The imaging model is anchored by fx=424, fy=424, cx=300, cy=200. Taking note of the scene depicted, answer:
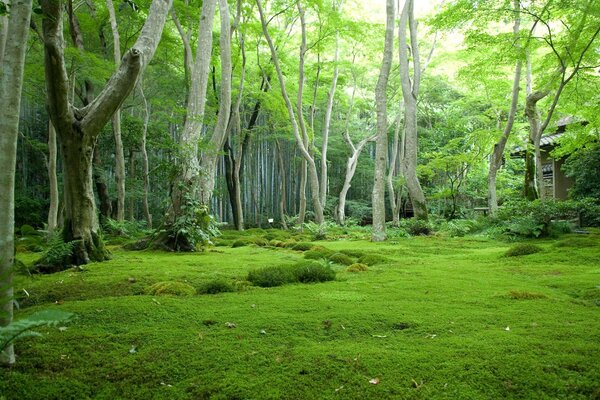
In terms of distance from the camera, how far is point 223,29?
30.8 ft

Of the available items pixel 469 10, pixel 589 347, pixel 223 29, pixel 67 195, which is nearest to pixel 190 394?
pixel 589 347

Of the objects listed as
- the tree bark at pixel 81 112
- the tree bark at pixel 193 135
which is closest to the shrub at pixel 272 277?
the tree bark at pixel 81 112

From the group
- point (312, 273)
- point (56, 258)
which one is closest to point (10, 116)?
point (56, 258)

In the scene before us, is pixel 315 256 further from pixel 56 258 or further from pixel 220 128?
pixel 220 128

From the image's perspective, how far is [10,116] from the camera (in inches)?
84.0

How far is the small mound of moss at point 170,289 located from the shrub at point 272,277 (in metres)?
0.68

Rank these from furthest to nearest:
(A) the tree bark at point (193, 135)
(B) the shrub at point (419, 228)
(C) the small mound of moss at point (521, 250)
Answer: (B) the shrub at point (419, 228) → (A) the tree bark at point (193, 135) → (C) the small mound of moss at point (521, 250)

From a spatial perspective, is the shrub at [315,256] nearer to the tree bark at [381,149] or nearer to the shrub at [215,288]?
the shrub at [215,288]

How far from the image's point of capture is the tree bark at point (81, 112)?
420 cm

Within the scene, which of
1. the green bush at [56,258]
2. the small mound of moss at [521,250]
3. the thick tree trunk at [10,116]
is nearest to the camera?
the thick tree trunk at [10,116]

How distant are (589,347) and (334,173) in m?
22.7

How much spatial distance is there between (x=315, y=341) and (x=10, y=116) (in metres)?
2.02

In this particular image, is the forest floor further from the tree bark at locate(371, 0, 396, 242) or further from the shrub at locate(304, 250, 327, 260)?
the tree bark at locate(371, 0, 396, 242)

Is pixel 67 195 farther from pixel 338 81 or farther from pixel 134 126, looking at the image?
pixel 338 81
